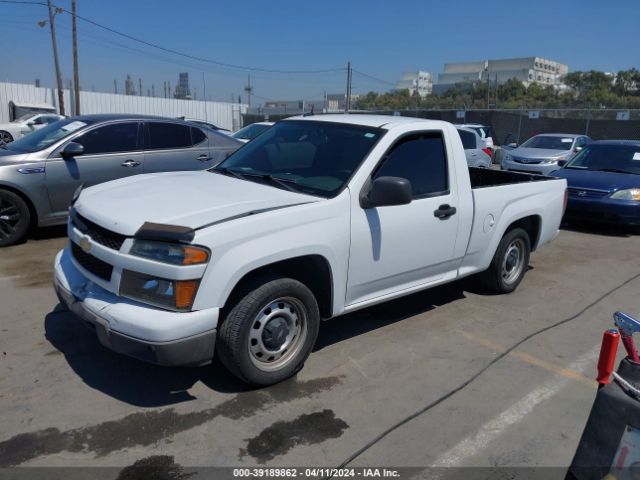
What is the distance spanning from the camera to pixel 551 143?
16.0 m

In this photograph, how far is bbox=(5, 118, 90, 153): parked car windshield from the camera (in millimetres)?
6949

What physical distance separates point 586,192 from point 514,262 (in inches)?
171

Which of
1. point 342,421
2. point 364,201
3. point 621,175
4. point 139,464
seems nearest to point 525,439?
point 342,421

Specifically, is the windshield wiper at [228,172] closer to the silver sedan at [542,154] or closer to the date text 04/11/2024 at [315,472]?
the date text 04/11/2024 at [315,472]

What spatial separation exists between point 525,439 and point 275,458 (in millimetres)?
1554

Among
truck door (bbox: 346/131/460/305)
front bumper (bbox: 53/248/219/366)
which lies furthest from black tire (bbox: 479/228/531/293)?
front bumper (bbox: 53/248/219/366)

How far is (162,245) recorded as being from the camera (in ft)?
10.2

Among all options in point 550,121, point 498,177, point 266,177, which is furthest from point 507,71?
point 266,177

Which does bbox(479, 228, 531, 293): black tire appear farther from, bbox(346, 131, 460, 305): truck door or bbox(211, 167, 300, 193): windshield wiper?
bbox(211, 167, 300, 193): windshield wiper

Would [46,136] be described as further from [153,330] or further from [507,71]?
[507,71]

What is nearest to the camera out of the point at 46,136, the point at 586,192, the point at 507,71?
the point at 46,136

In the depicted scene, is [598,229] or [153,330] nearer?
[153,330]

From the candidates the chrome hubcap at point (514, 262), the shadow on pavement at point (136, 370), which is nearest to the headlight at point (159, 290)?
the shadow on pavement at point (136, 370)

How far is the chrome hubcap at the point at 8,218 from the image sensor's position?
6.60 metres
